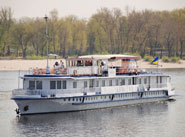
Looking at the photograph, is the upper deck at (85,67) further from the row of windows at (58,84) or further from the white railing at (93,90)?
the white railing at (93,90)

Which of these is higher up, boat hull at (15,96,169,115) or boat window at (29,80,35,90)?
boat window at (29,80,35,90)

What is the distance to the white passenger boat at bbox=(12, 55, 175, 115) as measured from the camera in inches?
1494

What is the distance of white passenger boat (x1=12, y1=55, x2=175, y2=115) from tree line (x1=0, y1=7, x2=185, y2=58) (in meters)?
Result: 66.2

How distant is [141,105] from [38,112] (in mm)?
11550

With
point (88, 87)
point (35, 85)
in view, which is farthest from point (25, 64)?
point (35, 85)

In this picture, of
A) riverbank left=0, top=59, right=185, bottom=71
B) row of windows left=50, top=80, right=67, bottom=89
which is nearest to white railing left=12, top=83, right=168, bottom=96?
row of windows left=50, top=80, right=67, bottom=89

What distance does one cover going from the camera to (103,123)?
36312 mm

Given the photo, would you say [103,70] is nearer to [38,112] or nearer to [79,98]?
[79,98]

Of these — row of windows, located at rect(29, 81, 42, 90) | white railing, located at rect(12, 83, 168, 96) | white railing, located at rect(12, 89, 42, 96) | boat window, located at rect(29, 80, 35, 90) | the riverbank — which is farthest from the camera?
the riverbank

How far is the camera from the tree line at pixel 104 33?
11138 centimetres

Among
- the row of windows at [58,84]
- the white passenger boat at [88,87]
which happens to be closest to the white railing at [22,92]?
the white passenger boat at [88,87]

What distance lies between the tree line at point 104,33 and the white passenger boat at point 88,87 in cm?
6618

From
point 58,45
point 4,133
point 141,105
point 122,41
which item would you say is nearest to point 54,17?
point 58,45

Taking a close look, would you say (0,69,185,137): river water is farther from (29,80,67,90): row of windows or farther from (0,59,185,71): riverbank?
(0,59,185,71): riverbank
